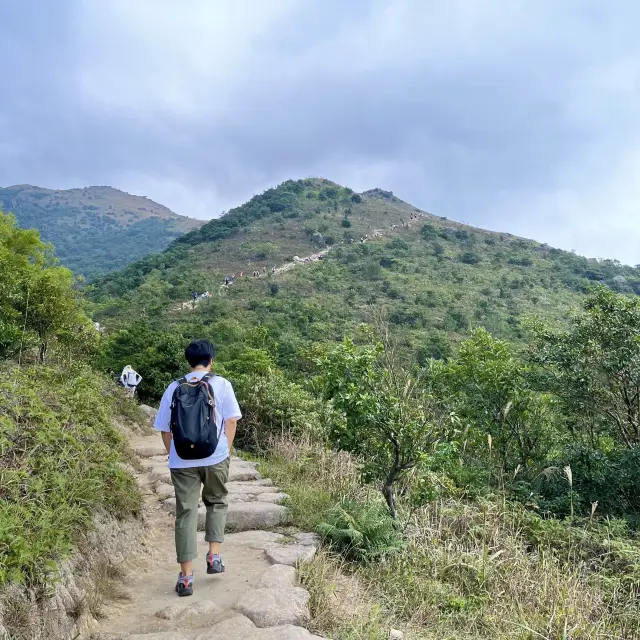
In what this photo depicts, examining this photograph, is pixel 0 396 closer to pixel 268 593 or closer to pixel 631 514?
pixel 268 593

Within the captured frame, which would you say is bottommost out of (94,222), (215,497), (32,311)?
(215,497)

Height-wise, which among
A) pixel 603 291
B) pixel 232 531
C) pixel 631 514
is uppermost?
pixel 603 291

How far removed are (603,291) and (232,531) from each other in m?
7.61

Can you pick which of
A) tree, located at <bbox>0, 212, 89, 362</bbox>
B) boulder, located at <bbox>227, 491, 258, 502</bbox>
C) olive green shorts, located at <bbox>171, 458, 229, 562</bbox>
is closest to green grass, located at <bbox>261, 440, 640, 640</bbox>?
boulder, located at <bbox>227, 491, 258, 502</bbox>

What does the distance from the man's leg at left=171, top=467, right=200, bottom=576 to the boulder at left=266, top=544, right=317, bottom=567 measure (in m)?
0.70

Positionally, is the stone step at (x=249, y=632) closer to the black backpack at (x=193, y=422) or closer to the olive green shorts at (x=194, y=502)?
the olive green shorts at (x=194, y=502)

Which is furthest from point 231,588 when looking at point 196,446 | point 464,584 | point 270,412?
point 270,412

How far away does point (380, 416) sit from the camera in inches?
169

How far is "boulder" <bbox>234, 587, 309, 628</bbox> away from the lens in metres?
2.68

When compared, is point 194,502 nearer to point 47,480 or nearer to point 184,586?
point 184,586

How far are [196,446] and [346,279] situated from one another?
41054mm

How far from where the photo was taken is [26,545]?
2.36 meters

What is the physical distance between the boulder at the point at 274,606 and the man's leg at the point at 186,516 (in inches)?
15.4

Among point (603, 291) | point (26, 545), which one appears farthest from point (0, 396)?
point (603, 291)
